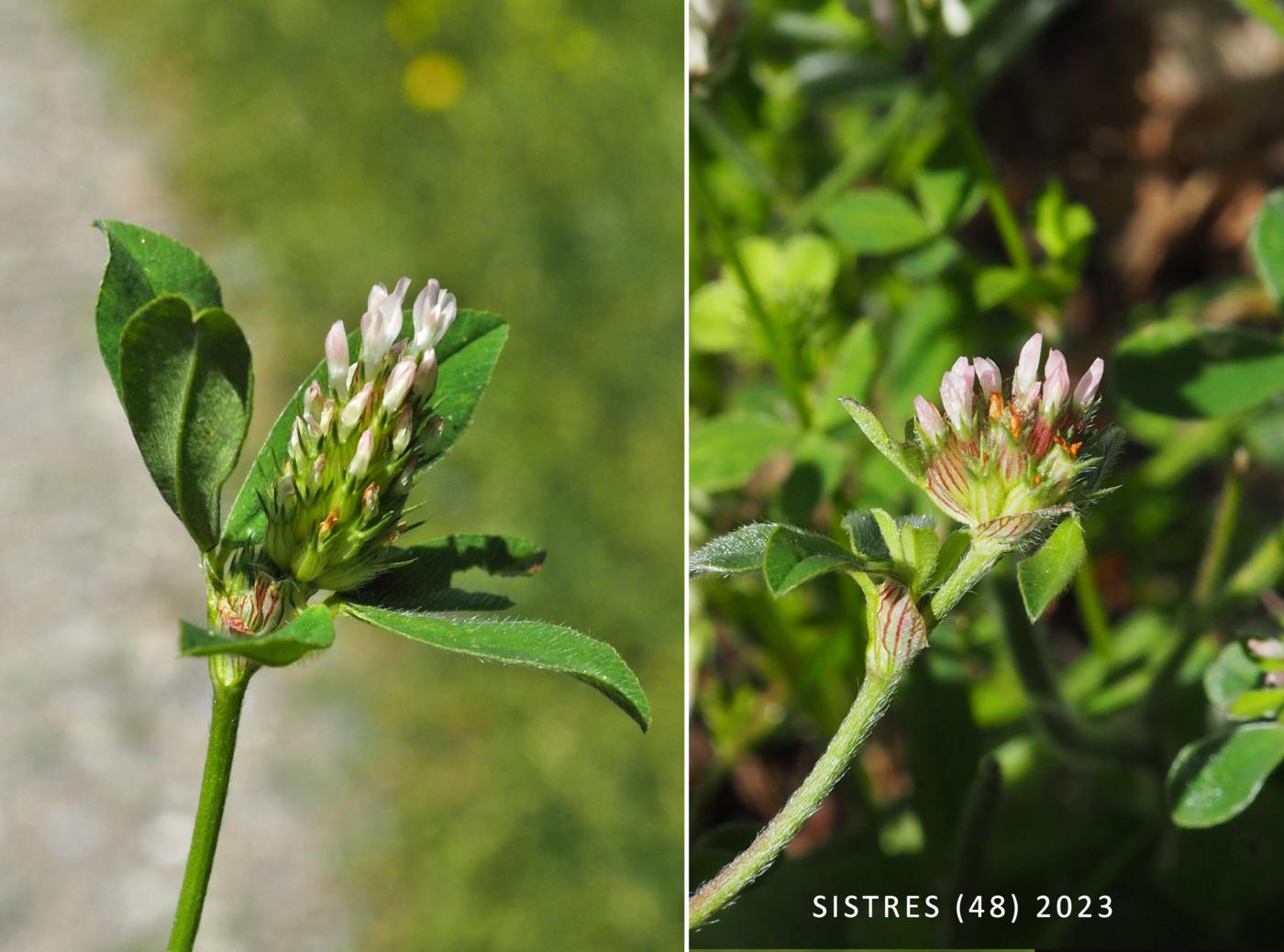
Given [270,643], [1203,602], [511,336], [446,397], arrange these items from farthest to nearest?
[511,336], [1203,602], [446,397], [270,643]

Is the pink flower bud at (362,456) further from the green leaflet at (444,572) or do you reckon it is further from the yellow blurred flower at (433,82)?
the yellow blurred flower at (433,82)

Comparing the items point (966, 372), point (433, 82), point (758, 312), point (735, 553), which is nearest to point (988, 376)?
point (966, 372)

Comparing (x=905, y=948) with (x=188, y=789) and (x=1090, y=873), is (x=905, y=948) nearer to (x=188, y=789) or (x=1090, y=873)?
(x=1090, y=873)

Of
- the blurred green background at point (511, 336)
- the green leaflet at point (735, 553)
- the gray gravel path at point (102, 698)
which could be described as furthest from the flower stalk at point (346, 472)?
the gray gravel path at point (102, 698)

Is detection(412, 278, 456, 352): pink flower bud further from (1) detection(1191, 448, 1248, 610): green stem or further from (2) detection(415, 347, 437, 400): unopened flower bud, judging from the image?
(1) detection(1191, 448, 1248, 610): green stem

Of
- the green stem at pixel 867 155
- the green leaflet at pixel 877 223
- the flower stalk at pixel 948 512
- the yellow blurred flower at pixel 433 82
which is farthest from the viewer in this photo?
the yellow blurred flower at pixel 433 82

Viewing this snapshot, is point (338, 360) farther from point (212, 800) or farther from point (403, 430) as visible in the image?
point (212, 800)

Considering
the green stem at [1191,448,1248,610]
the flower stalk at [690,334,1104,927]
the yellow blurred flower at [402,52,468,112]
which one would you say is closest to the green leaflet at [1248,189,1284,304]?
the green stem at [1191,448,1248,610]
